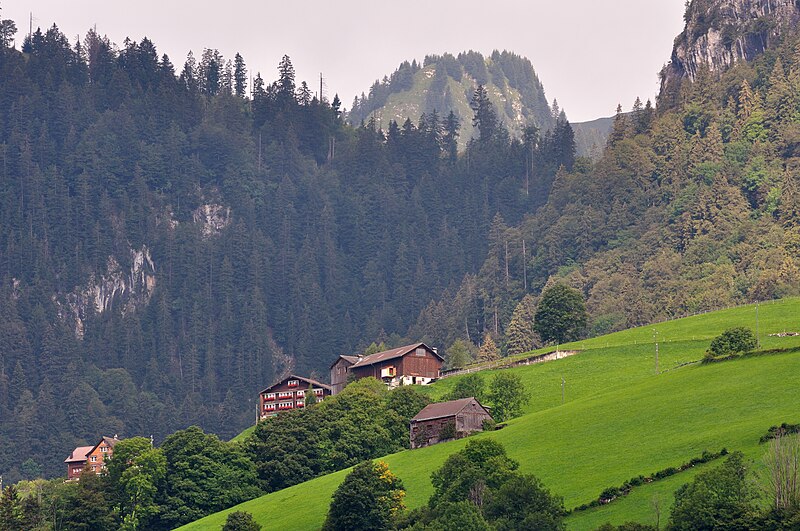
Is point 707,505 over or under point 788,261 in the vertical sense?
under

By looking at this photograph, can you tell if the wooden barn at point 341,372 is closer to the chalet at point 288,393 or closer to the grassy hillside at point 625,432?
the chalet at point 288,393

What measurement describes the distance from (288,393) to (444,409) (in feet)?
184

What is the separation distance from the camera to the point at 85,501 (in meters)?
134

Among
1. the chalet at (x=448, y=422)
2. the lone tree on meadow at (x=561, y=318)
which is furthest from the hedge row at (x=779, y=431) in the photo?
the lone tree on meadow at (x=561, y=318)

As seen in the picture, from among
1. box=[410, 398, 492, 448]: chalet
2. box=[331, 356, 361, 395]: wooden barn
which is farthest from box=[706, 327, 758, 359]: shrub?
box=[331, 356, 361, 395]: wooden barn

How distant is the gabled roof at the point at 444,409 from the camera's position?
434 feet

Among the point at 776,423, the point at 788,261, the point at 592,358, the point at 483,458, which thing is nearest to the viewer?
the point at 776,423

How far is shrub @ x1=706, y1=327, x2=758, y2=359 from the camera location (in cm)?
12900

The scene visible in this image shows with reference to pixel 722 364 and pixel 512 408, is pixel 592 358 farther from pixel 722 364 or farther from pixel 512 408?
pixel 722 364

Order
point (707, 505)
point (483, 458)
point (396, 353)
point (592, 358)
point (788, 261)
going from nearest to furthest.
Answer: point (707, 505) → point (483, 458) → point (592, 358) → point (396, 353) → point (788, 261)

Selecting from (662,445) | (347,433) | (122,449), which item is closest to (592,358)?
(347,433)

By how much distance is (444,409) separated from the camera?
134 m

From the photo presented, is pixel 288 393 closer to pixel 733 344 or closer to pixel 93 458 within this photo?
pixel 93 458

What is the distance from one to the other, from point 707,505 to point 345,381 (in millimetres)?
104309
